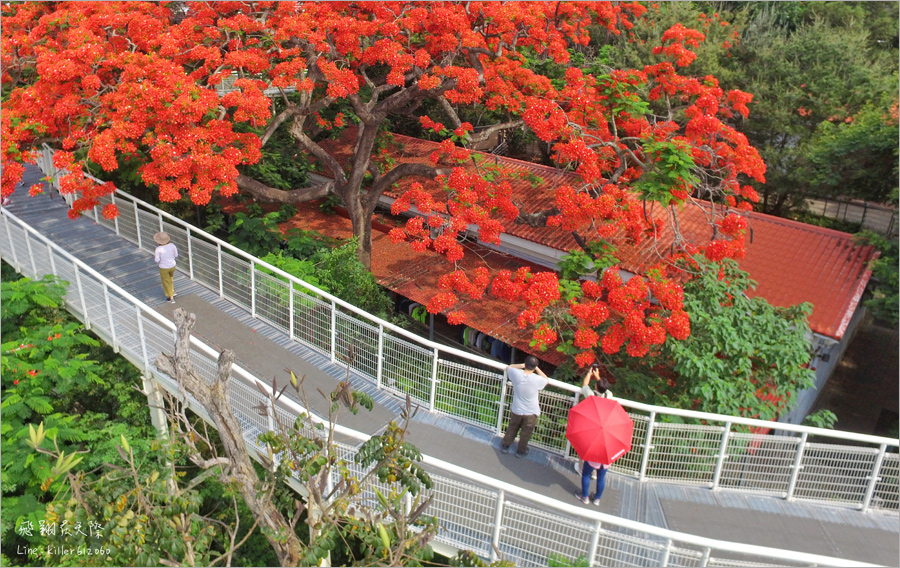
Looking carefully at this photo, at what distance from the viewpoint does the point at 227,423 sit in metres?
5.42

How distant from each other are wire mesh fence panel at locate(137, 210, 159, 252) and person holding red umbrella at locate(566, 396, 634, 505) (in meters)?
8.98

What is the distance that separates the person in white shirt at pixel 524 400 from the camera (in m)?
7.41

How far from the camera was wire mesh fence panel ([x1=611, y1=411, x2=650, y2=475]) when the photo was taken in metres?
7.51

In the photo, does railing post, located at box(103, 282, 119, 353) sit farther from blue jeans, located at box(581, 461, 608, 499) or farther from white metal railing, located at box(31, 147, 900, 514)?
blue jeans, located at box(581, 461, 608, 499)

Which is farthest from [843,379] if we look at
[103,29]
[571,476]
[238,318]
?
[103,29]

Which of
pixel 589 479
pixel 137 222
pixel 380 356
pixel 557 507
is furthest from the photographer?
pixel 137 222

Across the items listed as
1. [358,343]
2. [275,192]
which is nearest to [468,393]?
[358,343]

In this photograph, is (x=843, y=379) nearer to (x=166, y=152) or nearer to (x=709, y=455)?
(x=709, y=455)

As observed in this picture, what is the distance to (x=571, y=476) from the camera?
7.71 meters

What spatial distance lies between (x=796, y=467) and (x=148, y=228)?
11.5 metres

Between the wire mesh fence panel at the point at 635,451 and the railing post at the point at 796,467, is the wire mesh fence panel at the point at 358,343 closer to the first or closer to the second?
the wire mesh fence panel at the point at 635,451

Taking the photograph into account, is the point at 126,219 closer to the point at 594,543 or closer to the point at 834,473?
the point at 594,543

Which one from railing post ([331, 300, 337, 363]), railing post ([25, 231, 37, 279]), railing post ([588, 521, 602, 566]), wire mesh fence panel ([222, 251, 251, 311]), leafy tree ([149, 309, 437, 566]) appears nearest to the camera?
leafy tree ([149, 309, 437, 566])

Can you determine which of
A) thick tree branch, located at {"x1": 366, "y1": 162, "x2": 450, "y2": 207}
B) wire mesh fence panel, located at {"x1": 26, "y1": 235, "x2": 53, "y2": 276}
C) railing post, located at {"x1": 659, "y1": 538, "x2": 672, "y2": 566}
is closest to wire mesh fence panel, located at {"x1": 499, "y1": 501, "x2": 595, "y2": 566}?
railing post, located at {"x1": 659, "y1": 538, "x2": 672, "y2": 566}
